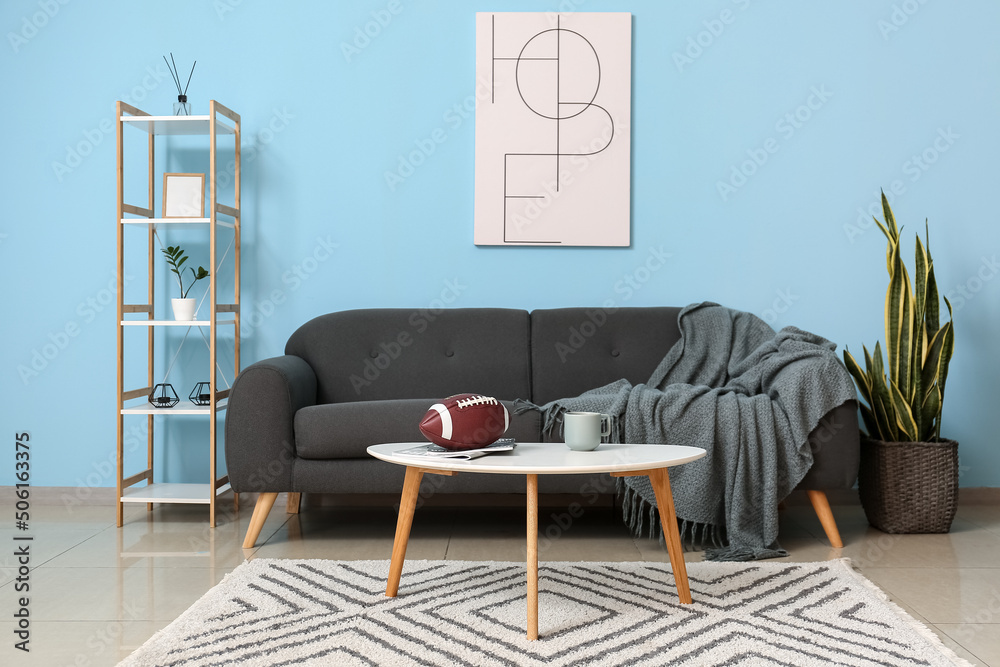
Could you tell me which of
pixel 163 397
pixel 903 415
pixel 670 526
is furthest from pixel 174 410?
pixel 903 415

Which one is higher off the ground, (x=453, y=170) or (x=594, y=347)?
(x=453, y=170)

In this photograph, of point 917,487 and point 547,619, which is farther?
point 917,487

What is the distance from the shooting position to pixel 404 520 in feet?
6.11

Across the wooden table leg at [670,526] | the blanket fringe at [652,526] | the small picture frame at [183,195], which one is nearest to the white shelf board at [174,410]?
the small picture frame at [183,195]

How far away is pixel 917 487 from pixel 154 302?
9.57 ft

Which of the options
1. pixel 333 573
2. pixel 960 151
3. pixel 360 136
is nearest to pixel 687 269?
pixel 960 151

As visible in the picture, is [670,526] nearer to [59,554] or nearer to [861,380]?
[861,380]

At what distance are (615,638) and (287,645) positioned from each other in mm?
676

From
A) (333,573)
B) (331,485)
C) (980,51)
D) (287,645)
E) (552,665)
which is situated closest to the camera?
(552,665)

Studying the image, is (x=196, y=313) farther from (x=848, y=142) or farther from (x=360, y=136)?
(x=848, y=142)

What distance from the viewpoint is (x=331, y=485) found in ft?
8.09

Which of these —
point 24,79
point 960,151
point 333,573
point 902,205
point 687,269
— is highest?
point 24,79

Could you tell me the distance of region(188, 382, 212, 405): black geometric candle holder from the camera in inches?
116

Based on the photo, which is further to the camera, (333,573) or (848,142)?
(848,142)
